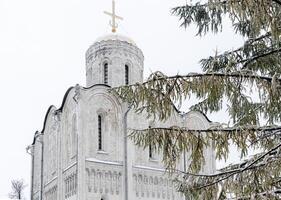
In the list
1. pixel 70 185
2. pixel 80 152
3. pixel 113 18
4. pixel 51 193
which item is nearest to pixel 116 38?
pixel 113 18

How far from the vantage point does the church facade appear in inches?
796

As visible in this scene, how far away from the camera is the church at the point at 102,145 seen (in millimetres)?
20219

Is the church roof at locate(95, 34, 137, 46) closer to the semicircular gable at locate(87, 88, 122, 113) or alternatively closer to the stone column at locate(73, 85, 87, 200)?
the semicircular gable at locate(87, 88, 122, 113)

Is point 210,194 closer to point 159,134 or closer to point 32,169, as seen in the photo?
point 159,134

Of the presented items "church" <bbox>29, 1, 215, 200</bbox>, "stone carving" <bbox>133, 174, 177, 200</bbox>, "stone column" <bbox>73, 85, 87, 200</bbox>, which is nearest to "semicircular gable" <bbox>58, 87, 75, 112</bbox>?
"church" <bbox>29, 1, 215, 200</bbox>

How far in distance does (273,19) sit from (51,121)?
2077 cm

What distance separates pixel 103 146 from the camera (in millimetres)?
20984

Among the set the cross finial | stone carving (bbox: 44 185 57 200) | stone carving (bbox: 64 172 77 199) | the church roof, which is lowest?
stone carving (bbox: 44 185 57 200)

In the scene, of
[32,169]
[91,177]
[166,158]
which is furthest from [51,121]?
[166,158]

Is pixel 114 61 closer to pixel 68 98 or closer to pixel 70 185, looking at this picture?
pixel 68 98

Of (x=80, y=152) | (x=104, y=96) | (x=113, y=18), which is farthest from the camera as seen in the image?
(x=113, y=18)

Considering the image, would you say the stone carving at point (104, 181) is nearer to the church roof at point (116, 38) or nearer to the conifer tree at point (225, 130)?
the church roof at point (116, 38)

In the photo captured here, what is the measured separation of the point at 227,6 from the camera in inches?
171

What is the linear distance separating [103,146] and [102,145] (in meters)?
0.06
